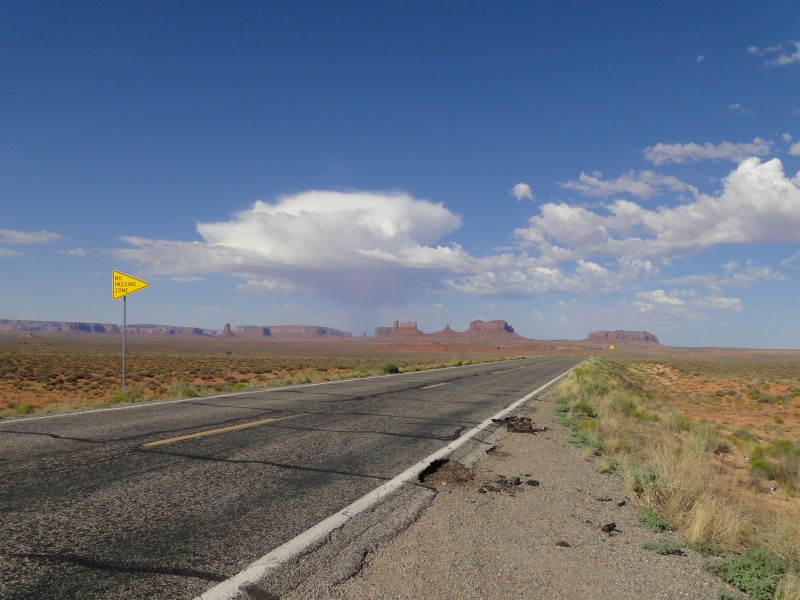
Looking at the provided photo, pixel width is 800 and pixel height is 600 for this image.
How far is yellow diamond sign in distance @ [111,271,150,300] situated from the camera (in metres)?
15.1

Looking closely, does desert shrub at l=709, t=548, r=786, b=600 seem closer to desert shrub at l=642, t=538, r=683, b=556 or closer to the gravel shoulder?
the gravel shoulder

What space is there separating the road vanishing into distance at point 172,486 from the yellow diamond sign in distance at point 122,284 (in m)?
5.80

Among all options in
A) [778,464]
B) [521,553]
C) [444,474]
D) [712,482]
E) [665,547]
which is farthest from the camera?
[778,464]

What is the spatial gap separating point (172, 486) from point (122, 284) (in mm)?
12011

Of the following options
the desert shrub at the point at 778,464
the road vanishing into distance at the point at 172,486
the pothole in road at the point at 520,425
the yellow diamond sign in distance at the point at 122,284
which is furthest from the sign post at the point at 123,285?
the desert shrub at the point at 778,464

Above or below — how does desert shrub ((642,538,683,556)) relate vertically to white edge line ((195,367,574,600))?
below

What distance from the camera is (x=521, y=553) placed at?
13.6 ft

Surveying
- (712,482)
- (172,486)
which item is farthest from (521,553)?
(712,482)

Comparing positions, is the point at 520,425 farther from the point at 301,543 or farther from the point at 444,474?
the point at 301,543

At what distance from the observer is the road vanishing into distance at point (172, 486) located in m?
3.42

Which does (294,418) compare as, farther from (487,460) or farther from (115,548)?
(115,548)

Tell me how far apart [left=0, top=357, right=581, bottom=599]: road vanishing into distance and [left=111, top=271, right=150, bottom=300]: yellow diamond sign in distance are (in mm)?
5797

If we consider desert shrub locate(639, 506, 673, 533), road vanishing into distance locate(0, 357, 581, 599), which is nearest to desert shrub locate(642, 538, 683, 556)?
desert shrub locate(639, 506, 673, 533)

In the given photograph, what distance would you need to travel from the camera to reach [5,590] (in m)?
3.05
